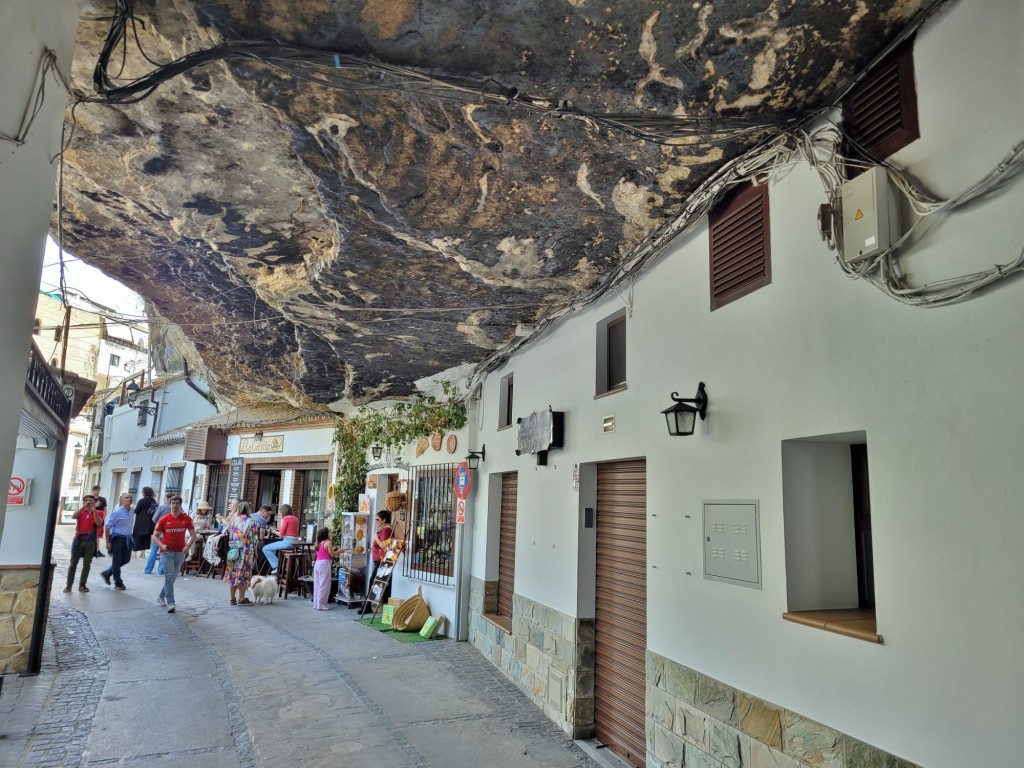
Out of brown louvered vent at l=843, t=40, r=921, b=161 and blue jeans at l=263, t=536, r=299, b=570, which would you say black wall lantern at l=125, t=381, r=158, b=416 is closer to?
blue jeans at l=263, t=536, r=299, b=570

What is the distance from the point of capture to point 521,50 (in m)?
3.05

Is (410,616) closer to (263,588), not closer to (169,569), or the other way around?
(263,588)

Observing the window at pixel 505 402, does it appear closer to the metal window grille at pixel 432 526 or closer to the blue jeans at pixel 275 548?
the metal window grille at pixel 432 526

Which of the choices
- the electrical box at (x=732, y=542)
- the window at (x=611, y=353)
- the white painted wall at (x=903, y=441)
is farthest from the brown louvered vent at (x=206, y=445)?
the electrical box at (x=732, y=542)

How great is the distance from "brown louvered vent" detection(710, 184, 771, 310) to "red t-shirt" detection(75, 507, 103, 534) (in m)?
10.1

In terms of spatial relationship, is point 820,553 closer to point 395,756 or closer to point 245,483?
point 395,756

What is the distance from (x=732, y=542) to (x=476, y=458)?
203 inches

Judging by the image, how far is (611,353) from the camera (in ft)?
19.0

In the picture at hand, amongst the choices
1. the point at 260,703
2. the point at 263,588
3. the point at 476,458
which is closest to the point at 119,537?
the point at 263,588

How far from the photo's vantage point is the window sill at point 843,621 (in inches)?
110

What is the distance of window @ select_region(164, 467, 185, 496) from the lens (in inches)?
745

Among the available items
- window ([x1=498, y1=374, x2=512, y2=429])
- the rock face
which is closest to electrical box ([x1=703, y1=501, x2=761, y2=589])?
the rock face

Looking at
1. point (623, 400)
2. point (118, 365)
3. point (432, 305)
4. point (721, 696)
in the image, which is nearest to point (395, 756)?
point (721, 696)

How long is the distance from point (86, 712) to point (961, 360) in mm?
6518
